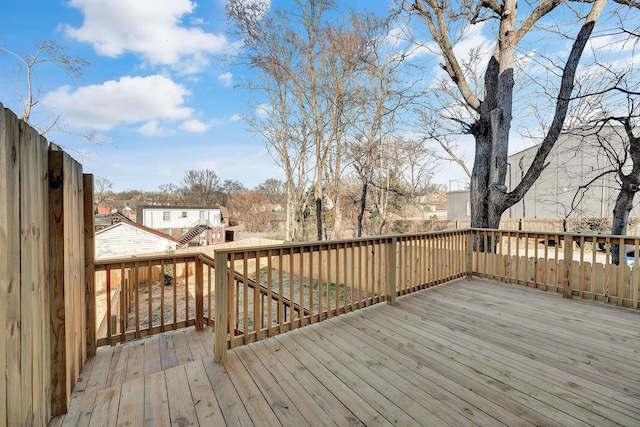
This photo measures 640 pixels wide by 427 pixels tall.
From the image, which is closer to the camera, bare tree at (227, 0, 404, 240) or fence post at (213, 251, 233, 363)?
fence post at (213, 251, 233, 363)

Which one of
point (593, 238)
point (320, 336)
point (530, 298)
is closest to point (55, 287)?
point (320, 336)

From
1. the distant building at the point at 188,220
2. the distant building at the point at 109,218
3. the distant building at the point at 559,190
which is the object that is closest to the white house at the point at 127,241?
the distant building at the point at 109,218

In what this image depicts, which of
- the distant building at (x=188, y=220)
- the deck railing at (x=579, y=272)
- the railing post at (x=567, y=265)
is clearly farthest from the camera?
the distant building at (x=188, y=220)

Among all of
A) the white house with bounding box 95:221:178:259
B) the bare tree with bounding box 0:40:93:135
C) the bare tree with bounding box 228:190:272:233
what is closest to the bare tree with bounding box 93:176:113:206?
the white house with bounding box 95:221:178:259

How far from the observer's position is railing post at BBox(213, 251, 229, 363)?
2.35 m

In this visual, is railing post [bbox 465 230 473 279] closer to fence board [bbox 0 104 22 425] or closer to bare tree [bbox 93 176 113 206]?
fence board [bbox 0 104 22 425]

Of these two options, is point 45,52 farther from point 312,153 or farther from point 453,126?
point 453,126

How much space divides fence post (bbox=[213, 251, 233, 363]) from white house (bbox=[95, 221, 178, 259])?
15.7 meters

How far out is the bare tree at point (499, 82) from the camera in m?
5.46

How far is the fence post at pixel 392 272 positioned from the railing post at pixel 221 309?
6.90ft

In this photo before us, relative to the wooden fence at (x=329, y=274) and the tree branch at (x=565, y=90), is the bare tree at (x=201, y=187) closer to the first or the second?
the wooden fence at (x=329, y=274)

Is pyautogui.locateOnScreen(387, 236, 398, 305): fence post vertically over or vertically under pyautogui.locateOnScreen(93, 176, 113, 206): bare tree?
under

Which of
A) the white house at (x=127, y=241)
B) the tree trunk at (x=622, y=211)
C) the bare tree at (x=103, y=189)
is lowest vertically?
the white house at (x=127, y=241)

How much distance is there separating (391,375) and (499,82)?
248 inches
